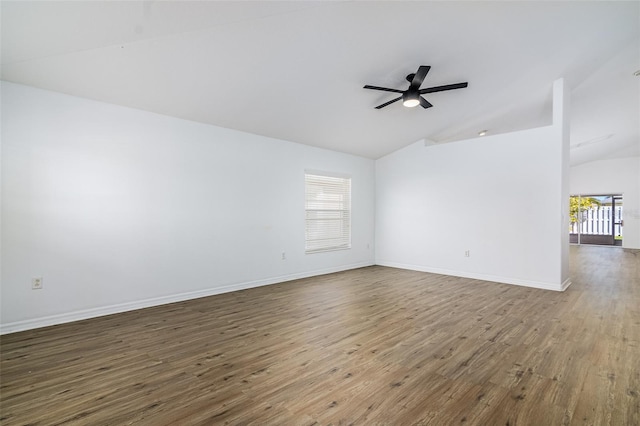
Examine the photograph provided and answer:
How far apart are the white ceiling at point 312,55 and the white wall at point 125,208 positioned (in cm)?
35

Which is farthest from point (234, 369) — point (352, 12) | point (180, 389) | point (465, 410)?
point (352, 12)

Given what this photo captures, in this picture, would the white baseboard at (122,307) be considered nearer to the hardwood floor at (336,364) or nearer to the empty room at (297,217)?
the empty room at (297,217)

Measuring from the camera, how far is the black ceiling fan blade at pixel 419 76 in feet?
10.8

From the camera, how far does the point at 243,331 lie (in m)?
3.13

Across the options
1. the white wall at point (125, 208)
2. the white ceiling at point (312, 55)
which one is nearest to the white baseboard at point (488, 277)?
the white wall at point (125, 208)

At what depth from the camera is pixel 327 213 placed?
633 cm

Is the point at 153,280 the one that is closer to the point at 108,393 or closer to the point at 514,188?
the point at 108,393

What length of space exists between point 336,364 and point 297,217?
3.55 meters

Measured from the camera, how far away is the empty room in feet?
6.93

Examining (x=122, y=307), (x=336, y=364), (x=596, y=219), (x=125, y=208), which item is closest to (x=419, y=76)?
(x=336, y=364)

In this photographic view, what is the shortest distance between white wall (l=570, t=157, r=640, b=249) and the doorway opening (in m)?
0.38

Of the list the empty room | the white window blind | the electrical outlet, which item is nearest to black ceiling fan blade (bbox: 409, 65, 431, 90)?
the empty room

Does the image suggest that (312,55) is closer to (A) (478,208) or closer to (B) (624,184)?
(A) (478,208)

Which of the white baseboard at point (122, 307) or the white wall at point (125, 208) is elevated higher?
the white wall at point (125, 208)
